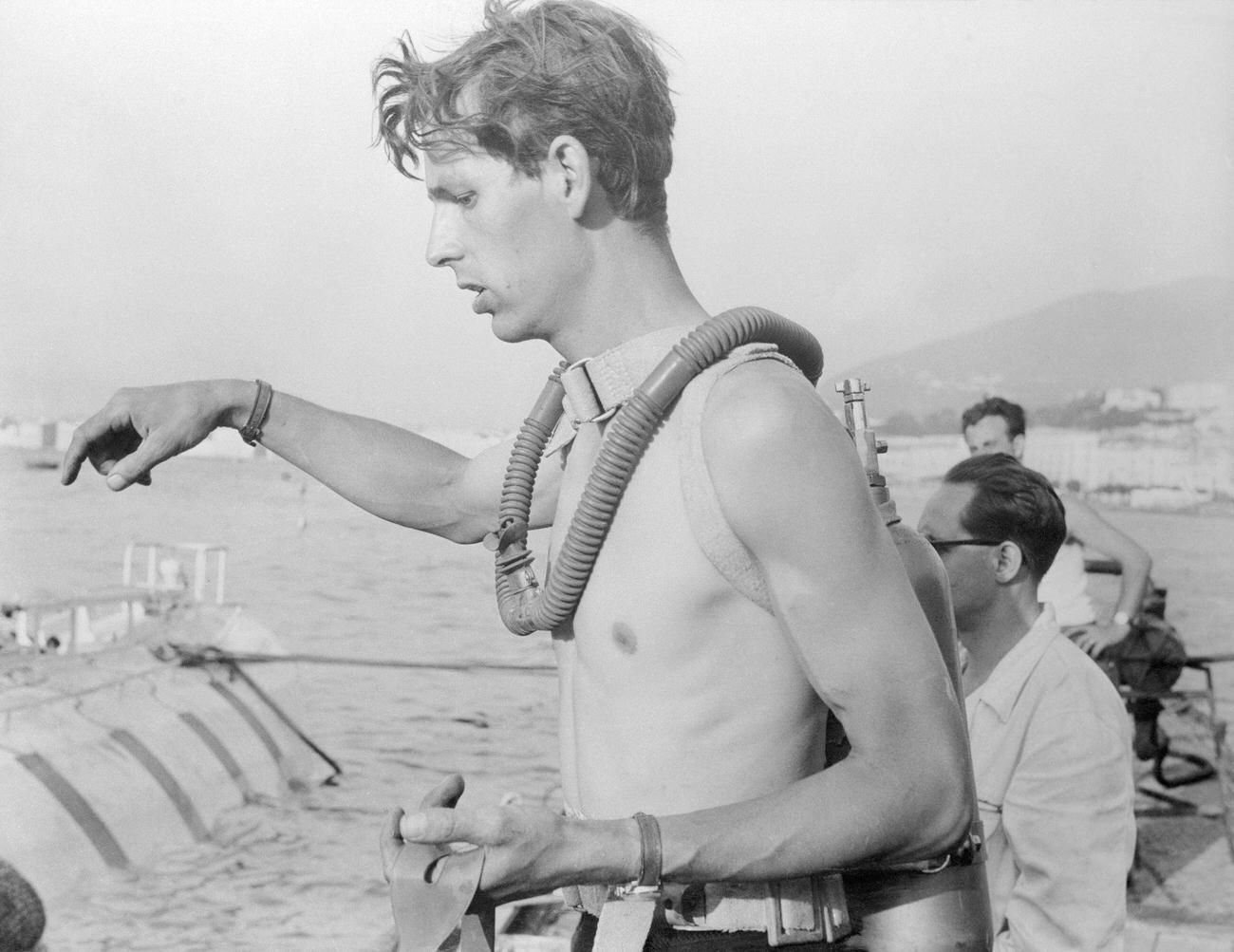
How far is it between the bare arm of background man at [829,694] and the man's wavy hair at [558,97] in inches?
15.5

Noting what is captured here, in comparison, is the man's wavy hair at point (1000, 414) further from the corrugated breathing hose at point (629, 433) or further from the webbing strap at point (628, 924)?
the webbing strap at point (628, 924)

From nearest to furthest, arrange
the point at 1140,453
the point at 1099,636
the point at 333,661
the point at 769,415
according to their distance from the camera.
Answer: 1. the point at 769,415
2. the point at 1099,636
3. the point at 1140,453
4. the point at 333,661

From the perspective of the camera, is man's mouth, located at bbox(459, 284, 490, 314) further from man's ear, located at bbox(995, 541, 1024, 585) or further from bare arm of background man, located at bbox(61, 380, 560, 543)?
man's ear, located at bbox(995, 541, 1024, 585)

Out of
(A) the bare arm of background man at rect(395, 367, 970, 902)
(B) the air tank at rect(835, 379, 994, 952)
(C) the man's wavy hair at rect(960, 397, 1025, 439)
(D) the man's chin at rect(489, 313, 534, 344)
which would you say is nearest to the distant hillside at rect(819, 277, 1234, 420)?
(C) the man's wavy hair at rect(960, 397, 1025, 439)

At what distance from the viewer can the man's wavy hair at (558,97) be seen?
4.54 feet

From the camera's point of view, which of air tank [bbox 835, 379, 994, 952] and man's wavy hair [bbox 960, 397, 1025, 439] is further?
man's wavy hair [bbox 960, 397, 1025, 439]

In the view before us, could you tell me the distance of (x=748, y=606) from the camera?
1.22 meters

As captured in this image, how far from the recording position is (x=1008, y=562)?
104 inches

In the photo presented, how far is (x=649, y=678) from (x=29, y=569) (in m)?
8.59

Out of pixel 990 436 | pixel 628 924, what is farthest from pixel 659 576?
pixel 990 436

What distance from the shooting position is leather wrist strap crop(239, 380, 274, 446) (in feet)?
5.97

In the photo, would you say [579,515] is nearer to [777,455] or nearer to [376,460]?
[777,455]

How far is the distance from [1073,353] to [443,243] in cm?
797

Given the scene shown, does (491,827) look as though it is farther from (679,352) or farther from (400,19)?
(400,19)
